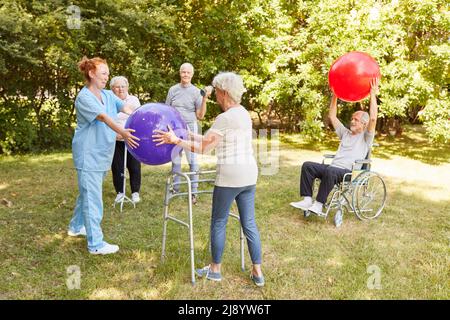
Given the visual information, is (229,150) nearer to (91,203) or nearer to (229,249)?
(229,249)

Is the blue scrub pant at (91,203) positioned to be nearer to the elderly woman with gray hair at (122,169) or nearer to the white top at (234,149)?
the white top at (234,149)

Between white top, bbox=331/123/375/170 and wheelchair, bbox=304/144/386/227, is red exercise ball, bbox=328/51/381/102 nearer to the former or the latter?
white top, bbox=331/123/375/170

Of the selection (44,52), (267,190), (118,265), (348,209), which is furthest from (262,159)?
(118,265)

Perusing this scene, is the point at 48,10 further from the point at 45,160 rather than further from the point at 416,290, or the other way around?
the point at 416,290

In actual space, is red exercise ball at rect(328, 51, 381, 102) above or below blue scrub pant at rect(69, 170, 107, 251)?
above

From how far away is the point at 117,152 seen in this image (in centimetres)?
566

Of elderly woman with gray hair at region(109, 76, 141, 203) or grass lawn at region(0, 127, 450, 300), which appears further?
elderly woman with gray hair at region(109, 76, 141, 203)

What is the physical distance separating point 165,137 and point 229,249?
4.86 ft

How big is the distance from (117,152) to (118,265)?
2.13 m

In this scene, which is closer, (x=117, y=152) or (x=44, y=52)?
(x=117, y=152)

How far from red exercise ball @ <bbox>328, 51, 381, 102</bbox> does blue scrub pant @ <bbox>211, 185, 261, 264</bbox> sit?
7.32 feet

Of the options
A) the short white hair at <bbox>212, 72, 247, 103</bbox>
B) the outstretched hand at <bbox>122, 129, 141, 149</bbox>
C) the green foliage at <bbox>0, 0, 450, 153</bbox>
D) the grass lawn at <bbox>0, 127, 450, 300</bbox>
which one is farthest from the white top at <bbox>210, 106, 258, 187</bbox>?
the green foliage at <bbox>0, 0, 450, 153</bbox>

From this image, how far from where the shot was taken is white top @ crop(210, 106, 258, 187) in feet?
10.4

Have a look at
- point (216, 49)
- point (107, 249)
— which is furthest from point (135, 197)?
point (216, 49)
